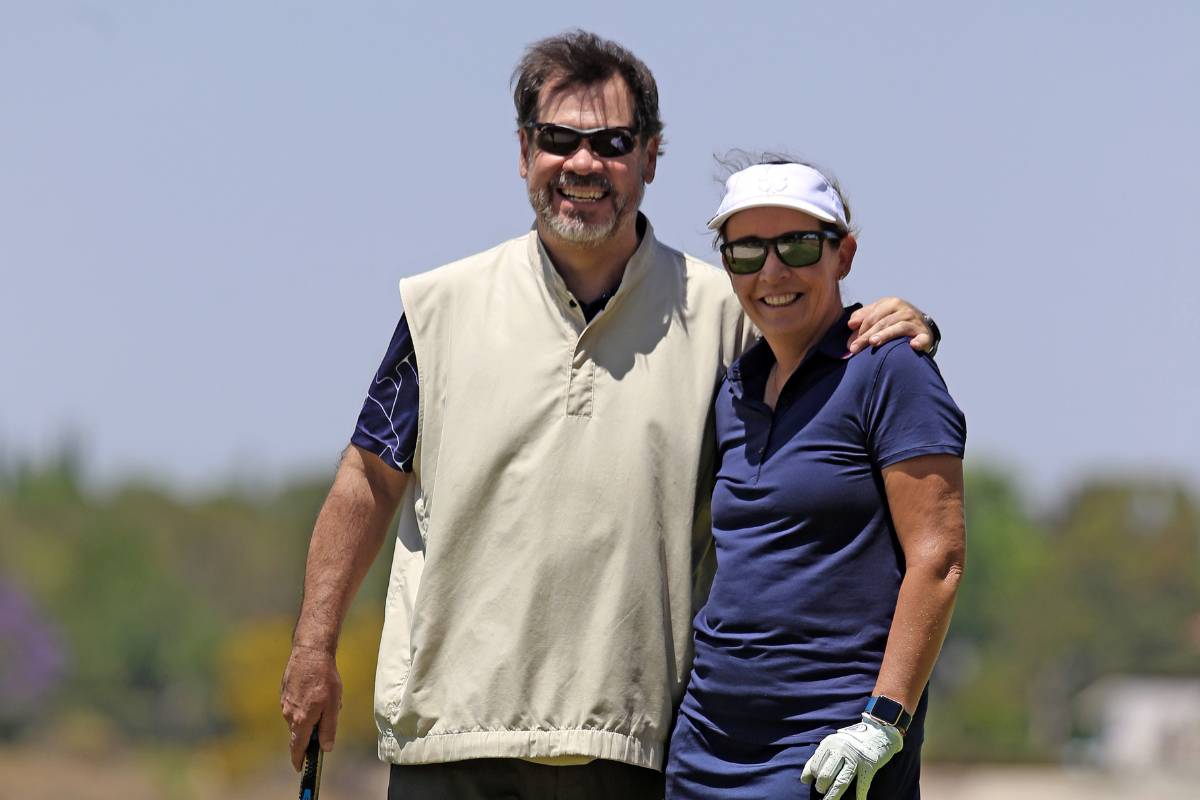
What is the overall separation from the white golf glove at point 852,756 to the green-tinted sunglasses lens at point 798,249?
94 cm

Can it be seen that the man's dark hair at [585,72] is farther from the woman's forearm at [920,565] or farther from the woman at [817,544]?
the woman's forearm at [920,565]

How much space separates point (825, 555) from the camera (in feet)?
13.1

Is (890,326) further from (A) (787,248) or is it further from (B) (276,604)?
(B) (276,604)

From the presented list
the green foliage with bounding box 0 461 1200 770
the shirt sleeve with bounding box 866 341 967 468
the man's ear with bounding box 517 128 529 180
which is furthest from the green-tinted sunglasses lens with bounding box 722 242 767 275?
the green foliage with bounding box 0 461 1200 770

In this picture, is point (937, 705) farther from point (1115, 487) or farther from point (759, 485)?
point (759, 485)

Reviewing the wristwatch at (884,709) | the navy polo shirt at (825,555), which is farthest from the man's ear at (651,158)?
Result: the wristwatch at (884,709)

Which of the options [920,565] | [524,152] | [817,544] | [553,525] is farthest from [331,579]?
[920,565]

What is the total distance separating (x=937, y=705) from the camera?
8712cm

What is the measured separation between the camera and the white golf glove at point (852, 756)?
3818 mm

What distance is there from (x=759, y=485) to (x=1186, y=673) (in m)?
82.2

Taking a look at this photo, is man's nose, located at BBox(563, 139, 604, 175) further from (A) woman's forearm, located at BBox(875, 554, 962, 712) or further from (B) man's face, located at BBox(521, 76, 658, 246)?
(A) woman's forearm, located at BBox(875, 554, 962, 712)

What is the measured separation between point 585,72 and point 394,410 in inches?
35.4

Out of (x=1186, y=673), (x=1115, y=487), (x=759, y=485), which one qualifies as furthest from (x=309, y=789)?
(x=1115, y=487)

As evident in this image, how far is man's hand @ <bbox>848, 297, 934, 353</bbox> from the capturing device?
4.02m
